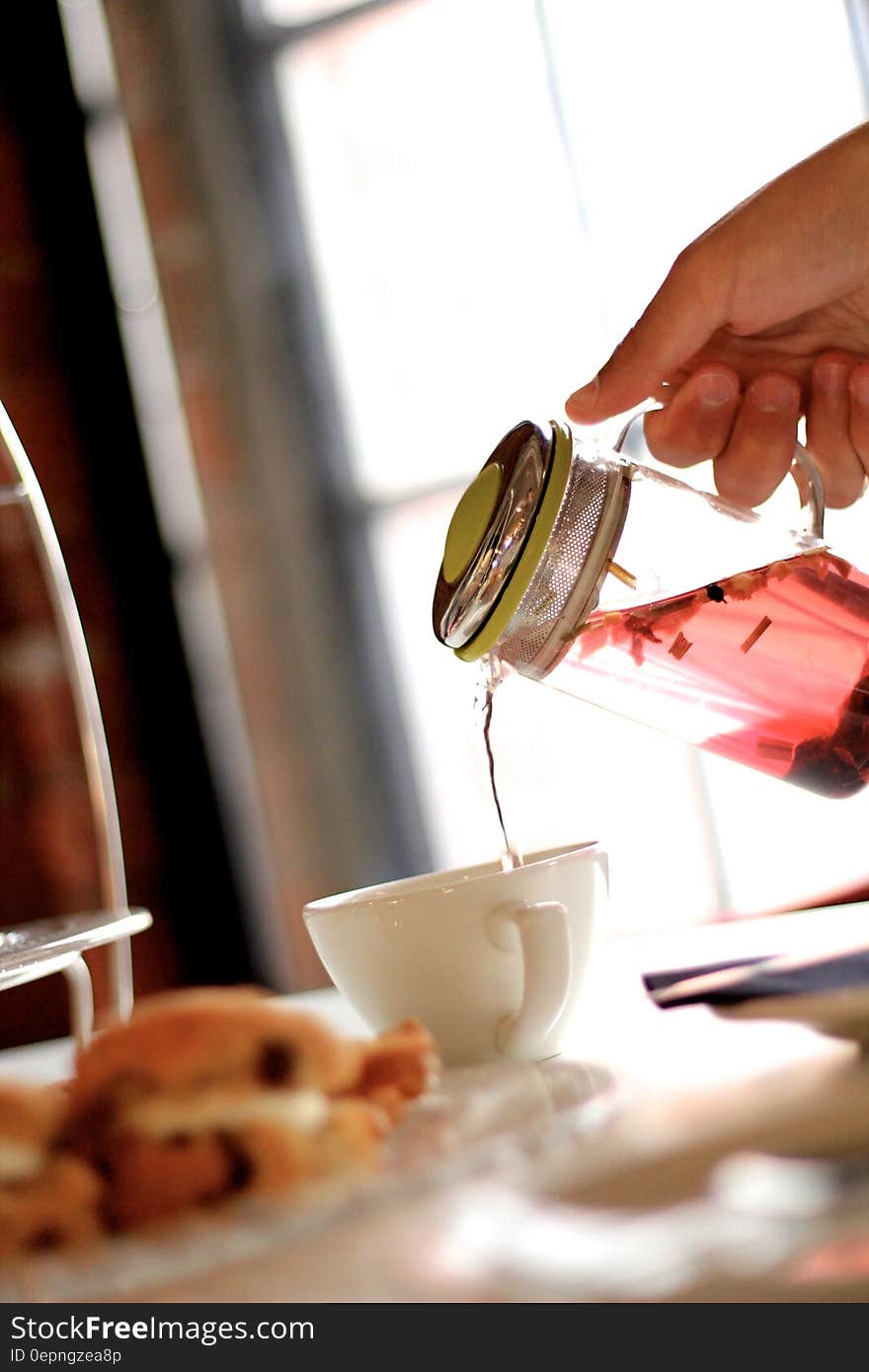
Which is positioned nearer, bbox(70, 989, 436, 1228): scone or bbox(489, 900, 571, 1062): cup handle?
bbox(70, 989, 436, 1228): scone

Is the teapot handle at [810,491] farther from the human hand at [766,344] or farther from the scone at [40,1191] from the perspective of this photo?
the scone at [40,1191]

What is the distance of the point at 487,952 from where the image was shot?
0.38 meters

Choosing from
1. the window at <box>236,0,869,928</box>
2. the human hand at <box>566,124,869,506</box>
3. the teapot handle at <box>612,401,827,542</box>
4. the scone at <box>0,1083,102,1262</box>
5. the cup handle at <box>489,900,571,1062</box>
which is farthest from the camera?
the window at <box>236,0,869,928</box>

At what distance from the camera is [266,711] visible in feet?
5.18

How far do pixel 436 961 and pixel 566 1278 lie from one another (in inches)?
7.5

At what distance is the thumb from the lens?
0.63 m

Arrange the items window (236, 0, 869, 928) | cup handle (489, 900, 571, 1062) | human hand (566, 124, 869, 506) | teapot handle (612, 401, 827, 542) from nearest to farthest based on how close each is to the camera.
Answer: cup handle (489, 900, 571, 1062) < teapot handle (612, 401, 827, 542) < human hand (566, 124, 869, 506) < window (236, 0, 869, 928)

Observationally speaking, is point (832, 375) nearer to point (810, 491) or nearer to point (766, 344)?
point (766, 344)

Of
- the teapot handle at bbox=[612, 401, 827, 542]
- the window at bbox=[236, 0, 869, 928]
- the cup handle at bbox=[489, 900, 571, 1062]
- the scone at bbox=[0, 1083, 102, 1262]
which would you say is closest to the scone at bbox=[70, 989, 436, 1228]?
the scone at bbox=[0, 1083, 102, 1262]

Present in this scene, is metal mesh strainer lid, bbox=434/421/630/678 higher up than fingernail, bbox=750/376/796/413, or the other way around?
fingernail, bbox=750/376/796/413

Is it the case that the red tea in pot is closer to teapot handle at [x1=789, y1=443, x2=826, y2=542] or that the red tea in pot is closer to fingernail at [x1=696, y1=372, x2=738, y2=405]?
teapot handle at [x1=789, y1=443, x2=826, y2=542]

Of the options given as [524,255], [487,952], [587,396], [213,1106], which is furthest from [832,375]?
[524,255]

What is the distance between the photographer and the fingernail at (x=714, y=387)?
2.20 feet
